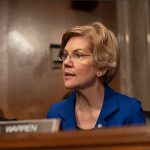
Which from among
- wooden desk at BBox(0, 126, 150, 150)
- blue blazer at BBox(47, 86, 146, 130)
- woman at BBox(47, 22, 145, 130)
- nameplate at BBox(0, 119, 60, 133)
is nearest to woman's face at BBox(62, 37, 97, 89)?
woman at BBox(47, 22, 145, 130)

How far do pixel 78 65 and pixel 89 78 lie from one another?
82 mm

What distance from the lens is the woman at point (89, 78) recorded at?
51.8 inches

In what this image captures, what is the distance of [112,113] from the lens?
4.18 ft

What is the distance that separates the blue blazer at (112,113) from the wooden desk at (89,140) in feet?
2.21

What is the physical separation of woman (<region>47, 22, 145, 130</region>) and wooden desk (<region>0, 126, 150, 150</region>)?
71cm

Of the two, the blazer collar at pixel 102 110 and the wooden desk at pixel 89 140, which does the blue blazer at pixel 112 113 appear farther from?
the wooden desk at pixel 89 140

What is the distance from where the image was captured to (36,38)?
8.42ft

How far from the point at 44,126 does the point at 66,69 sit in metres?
0.65

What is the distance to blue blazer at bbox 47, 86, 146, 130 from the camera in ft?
4.08

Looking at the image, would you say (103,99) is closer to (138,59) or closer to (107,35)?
(107,35)

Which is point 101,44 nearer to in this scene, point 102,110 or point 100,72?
point 100,72

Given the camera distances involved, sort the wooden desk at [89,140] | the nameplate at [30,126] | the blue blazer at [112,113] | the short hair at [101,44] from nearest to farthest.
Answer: the wooden desk at [89,140]
the nameplate at [30,126]
the blue blazer at [112,113]
the short hair at [101,44]

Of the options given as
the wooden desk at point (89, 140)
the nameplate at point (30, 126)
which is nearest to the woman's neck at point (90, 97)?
the nameplate at point (30, 126)

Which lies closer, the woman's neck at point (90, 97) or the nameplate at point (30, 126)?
the nameplate at point (30, 126)
